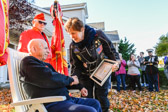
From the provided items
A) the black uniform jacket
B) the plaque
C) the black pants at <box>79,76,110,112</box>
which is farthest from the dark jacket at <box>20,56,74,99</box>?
the black uniform jacket

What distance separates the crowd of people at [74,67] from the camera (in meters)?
1.54

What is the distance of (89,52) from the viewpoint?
8.09 feet

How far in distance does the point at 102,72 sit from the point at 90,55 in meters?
0.32

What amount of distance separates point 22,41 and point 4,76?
779 centimetres

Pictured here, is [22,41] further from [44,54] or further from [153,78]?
[153,78]

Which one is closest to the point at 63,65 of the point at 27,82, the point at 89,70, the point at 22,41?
the point at 22,41

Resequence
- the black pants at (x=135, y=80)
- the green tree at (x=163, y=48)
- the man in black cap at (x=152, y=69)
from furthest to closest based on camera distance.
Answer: the green tree at (x=163, y=48), the black pants at (x=135, y=80), the man in black cap at (x=152, y=69)

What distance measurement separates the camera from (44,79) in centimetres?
153

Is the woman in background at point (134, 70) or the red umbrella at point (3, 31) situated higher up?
the red umbrella at point (3, 31)

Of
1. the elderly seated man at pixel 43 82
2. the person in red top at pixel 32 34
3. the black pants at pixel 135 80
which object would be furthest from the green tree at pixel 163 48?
the elderly seated man at pixel 43 82

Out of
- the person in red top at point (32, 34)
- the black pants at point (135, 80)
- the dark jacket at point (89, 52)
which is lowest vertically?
the black pants at point (135, 80)

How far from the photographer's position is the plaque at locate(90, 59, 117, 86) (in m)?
2.34

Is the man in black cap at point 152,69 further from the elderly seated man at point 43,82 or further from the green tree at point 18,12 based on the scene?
the elderly seated man at point 43,82

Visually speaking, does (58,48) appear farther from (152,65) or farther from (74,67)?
(152,65)
